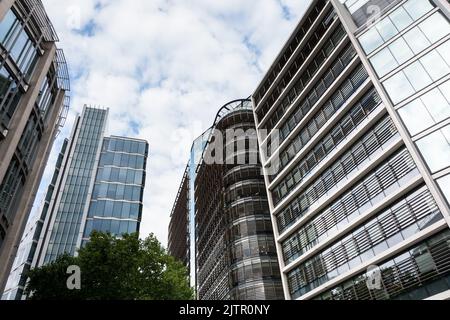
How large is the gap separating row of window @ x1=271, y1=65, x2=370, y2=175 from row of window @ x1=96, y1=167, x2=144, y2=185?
3511 cm

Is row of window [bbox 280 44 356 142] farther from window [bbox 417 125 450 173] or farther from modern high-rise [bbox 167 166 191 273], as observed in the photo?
modern high-rise [bbox 167 166 191 273]

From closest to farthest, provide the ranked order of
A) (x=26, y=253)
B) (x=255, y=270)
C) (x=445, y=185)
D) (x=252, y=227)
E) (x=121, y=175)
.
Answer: (x=445, y=185), (x=255, y=270), (x=252, y=227), (x=26, y=253), (x=121, y=175)

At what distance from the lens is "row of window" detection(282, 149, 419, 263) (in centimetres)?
2147

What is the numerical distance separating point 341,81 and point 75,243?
4875 centimetres

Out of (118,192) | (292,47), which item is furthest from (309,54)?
(118,192)

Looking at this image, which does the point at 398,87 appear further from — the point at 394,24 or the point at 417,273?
the point at 417,273

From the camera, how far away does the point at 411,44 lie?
2362cm

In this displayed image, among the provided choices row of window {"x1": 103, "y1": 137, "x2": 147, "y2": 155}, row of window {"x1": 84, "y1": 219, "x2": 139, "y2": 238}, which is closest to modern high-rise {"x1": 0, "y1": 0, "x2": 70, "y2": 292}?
row of window {"x1": 84, "y1": 219, "x2": 139, "y2": 238}

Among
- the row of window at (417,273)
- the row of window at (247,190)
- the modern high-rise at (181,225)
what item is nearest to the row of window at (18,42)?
the row of window at (417,273)

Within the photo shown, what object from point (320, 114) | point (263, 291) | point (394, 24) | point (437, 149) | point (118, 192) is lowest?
point (263, 291)

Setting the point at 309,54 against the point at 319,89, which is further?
the point at 309,54

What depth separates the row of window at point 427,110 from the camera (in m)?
20.2

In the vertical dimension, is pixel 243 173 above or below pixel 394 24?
above

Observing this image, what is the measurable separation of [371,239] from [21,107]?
23.4 metres
